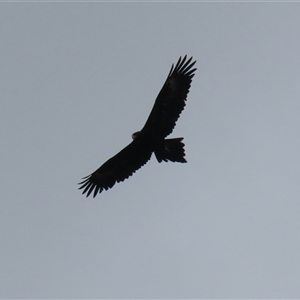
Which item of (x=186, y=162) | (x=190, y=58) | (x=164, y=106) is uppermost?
(x=190, y=58)

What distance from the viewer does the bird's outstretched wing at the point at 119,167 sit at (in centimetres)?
2000

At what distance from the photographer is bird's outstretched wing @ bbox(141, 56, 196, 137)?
1912 cm

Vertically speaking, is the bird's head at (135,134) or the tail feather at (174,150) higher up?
the bird's head at (135,134)

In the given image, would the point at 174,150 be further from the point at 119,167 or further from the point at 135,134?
the point at 119,167

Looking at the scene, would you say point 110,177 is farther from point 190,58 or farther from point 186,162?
point 190,58

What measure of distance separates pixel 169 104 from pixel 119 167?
2794mm

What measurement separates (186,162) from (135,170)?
207 centimetres

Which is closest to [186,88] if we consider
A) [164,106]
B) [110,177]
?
[164,106]

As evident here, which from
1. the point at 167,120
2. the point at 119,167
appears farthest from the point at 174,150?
the point at 119,167

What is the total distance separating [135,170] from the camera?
20.5 metres

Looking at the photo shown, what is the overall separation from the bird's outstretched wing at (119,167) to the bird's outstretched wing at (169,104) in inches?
31.3

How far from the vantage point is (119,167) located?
20656 millimetres

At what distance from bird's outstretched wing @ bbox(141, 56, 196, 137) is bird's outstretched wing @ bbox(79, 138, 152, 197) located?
0.80 meters

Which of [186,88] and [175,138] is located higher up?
[186,88]
